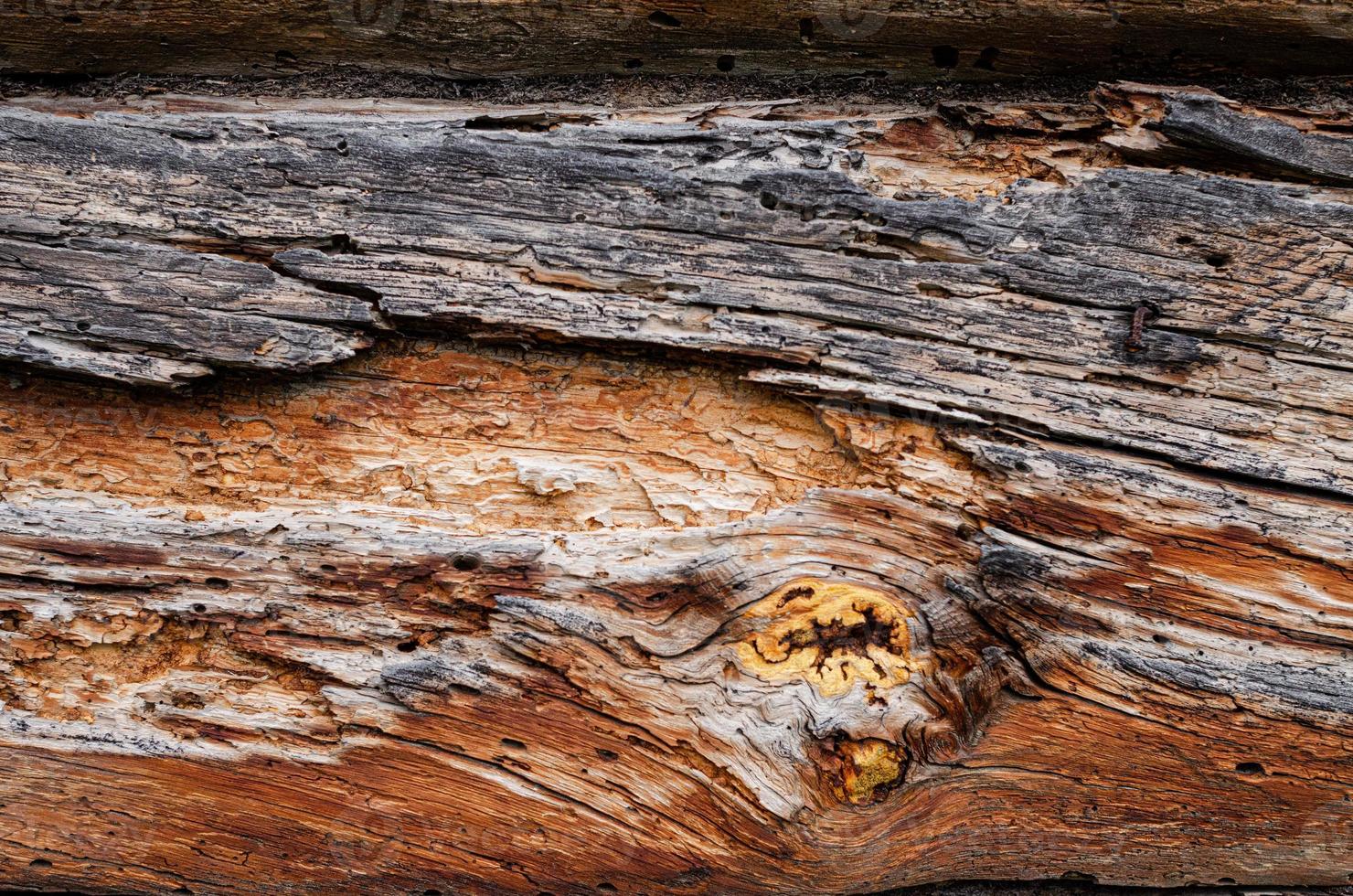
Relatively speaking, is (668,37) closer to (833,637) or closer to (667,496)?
(667,496)

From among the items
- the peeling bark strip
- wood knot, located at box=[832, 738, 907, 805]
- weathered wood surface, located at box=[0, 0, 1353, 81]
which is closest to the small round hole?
weathered wood surface, located at box=[0, 0, 1353, 81]

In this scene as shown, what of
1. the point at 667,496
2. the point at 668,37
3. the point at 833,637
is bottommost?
the point at 833,637

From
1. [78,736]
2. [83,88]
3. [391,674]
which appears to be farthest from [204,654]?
[83,88]

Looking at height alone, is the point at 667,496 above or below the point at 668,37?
below

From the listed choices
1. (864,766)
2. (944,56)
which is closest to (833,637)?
(864,766)

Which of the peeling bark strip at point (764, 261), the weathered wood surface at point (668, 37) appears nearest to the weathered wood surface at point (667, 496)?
the peeling bark strip at point (764, 261)

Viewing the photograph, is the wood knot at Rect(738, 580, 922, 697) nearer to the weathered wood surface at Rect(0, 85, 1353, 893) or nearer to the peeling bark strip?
the weathered wood surface at Rect(0, 85, 1353, 893)

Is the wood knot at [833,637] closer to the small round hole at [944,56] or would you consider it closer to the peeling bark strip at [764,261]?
the peeling bark strip at [764,261]
